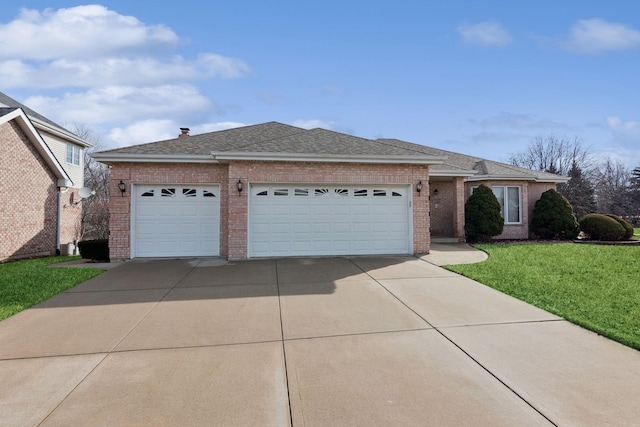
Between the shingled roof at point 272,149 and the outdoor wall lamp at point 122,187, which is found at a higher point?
the shingled roof at point 272,149

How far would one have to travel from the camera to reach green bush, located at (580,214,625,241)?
46.6ft

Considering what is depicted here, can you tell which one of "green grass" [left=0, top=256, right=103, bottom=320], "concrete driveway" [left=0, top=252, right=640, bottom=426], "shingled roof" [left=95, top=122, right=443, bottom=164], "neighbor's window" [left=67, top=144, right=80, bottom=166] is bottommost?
"concrete driveway" [left=0, top=252, right=640, bottom=426]

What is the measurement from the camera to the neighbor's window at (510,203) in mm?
14516

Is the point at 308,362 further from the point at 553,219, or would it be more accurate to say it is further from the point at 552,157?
the point at 552,157

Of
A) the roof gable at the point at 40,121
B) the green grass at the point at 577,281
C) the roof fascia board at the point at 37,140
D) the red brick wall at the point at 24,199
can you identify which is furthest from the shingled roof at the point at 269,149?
the roof gable at the point at 40,121

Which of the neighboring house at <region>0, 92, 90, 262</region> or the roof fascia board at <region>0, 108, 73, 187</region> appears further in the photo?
the roof fascia board at <region>0, 108, 73, 187</region>

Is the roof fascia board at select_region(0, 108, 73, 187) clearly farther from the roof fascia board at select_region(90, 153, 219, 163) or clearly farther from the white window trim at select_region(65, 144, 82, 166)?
the white window trim at select_region(65, 144, 82, 166)

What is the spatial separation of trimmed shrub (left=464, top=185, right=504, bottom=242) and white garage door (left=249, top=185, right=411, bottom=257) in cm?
458

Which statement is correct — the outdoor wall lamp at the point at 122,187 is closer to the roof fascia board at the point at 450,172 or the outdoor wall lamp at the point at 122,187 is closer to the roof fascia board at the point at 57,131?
the roof fascia board at the point at 57,131

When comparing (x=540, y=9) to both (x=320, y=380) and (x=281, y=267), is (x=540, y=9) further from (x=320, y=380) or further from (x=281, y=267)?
(x=320, y=380)

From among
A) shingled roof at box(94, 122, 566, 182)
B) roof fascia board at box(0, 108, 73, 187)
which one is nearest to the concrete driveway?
shingled roof at box(94, 122, 566, 182)

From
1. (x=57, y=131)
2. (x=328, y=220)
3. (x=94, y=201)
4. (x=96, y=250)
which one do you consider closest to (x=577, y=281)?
(x=328, y=220)

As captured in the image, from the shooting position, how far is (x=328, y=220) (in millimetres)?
10344

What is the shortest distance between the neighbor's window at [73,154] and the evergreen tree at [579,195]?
124 ft
